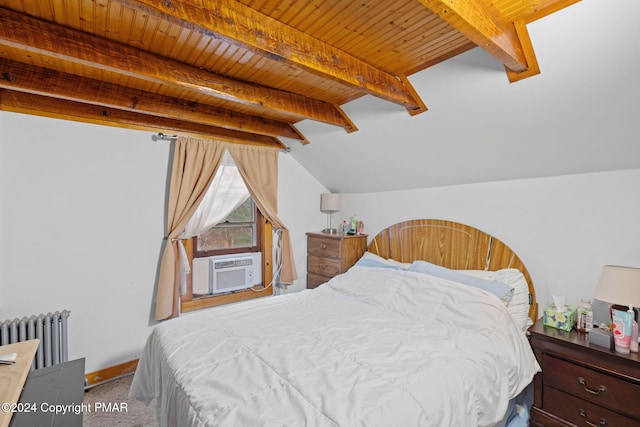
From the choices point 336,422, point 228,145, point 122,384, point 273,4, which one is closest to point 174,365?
point 336,422

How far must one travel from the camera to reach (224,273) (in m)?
3.17

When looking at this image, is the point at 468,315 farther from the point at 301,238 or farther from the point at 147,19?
the point at 147,19

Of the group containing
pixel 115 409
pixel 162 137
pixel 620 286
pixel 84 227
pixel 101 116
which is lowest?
pixel 115 409

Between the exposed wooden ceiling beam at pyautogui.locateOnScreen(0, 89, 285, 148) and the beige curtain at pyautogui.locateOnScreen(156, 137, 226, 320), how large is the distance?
0.48 ft

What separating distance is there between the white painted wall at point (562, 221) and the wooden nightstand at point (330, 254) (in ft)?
3.47

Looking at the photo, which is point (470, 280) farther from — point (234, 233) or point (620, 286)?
point (234, 233)

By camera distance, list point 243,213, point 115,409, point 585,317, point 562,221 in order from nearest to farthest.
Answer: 1. point 585,317
2. point 562,221
3. point 115,409
4. point 243,213

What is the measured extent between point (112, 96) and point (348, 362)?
7.76 ft

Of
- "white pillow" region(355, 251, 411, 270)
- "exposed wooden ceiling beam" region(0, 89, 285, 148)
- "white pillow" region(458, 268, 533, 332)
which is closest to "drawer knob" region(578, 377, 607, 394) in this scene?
"white pillow" region(458, 268, 533, 332)

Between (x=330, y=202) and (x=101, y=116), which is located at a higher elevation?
(x=101, y=116)

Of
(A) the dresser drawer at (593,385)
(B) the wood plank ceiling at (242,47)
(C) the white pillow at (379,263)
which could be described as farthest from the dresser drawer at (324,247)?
(A) the dresser drawer at (593,385)

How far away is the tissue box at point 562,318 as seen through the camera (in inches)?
74.0

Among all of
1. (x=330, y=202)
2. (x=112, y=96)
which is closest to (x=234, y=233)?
(x=330, y=202)

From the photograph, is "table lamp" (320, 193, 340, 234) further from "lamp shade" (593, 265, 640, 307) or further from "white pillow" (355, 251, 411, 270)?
"lamp shade" (593, 265, 640, 307)
